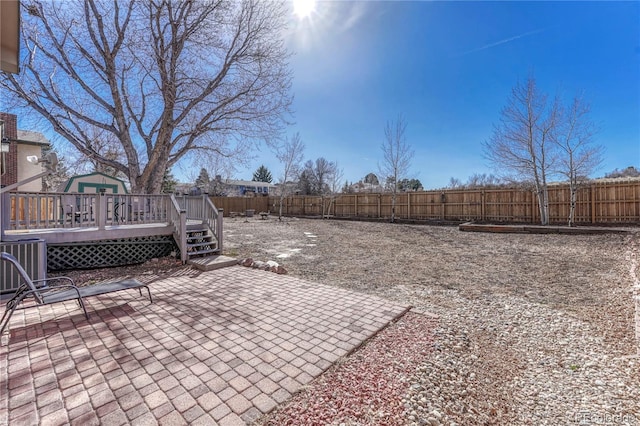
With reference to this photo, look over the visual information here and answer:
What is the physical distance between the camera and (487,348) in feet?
9.67

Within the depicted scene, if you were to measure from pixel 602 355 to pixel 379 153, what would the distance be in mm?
19181

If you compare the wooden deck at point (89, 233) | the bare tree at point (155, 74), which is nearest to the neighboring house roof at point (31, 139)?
the bare tree at point (155, 74)

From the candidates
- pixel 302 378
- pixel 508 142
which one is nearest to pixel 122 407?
pixel 302 378

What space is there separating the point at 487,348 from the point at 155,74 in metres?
11.4

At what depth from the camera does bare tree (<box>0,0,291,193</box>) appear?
811 cm

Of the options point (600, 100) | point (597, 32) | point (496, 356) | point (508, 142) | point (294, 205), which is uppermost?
point (597, 32)

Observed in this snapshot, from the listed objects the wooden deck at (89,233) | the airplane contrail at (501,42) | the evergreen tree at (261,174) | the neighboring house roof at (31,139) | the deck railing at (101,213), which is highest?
the evergreen tree at (261,174)

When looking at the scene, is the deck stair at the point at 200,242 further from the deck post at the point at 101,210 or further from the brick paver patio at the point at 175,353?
the brick paver patio at the point at 175,353

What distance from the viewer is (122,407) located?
1.96 metres

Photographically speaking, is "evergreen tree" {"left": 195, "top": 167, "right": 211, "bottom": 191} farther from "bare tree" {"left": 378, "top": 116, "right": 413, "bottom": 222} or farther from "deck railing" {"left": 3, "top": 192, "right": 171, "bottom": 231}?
"deck railing" {"left": 3, "top": 192, "right": 171, "bottom": 231}

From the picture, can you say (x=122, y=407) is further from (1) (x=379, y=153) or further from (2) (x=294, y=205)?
(2) (x=294, y=205)

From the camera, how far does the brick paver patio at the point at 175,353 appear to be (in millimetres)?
1962

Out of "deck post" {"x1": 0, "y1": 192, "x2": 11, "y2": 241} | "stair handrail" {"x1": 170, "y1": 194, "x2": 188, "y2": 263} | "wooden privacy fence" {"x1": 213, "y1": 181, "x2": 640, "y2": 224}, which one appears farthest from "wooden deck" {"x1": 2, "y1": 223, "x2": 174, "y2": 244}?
"wooden privacy fence" {"x1": 213, "y1": 181, "x2": 640, "y2": 224}

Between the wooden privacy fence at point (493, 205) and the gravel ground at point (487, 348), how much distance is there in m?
7.08
